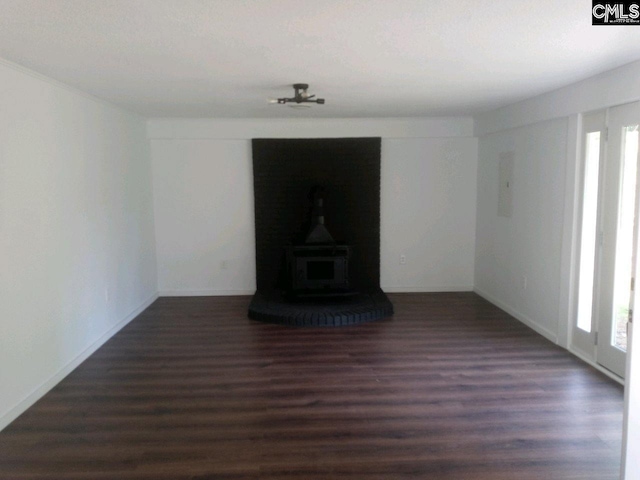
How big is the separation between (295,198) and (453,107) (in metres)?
2.17

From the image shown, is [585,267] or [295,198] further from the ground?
[295,198]

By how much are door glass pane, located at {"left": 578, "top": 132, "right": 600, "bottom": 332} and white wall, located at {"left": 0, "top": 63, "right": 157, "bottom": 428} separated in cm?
411

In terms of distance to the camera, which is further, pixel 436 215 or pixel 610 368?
pixel 436 215

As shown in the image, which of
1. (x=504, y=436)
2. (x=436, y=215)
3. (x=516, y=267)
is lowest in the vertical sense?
(x=504, y=436)

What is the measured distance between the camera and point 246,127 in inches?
252

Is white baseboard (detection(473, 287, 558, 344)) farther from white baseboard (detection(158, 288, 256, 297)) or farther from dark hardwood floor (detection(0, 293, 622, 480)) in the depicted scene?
white baseboard (detection(158, 288, 256, 297))

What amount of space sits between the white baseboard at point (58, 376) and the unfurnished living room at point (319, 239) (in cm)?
3

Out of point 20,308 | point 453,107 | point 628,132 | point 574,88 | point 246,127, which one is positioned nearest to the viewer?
point 20,308

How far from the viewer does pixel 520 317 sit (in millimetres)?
5375

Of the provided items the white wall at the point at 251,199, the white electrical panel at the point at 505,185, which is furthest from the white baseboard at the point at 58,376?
the white electrical panel at the point at 505,185

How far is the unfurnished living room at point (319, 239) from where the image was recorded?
2654mm

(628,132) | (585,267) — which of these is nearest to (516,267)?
(585,267)

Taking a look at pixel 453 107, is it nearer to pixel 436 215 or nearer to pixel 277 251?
pixel 436 215

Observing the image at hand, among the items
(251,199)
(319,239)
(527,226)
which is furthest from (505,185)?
(251,199)
